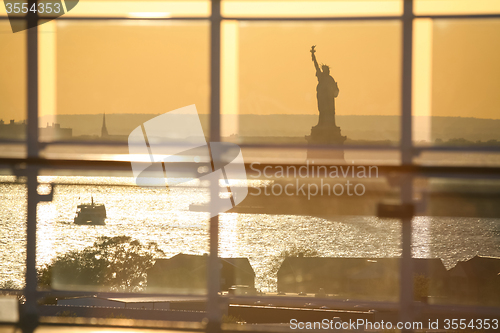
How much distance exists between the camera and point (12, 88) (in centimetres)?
180

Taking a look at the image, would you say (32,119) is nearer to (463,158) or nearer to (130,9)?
(130,9)

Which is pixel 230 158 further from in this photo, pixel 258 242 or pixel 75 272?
pixel 75 272

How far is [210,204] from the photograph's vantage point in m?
1.80

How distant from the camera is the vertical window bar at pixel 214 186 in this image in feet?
5.58

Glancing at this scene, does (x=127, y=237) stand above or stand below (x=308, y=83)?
below

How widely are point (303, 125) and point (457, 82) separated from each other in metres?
0.63

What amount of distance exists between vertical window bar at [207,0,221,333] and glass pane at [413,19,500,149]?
0.78 meters

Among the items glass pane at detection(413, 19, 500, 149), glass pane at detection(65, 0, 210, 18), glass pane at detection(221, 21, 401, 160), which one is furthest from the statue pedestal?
glass pane at detection(65, 0, 210, 18)

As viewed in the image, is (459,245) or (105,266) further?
(105,266)

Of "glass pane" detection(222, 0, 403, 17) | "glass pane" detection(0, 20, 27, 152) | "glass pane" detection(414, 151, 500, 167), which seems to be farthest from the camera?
"glass pane" detection(0, 20, 27, 152)

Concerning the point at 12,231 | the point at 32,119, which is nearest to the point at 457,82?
Answer: the point at 32,119

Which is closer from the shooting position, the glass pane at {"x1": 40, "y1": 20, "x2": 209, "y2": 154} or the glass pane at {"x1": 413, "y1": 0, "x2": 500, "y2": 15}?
the glass pane at {"x1": 413, "y1": 0, "x2": 500, "y2": 15}

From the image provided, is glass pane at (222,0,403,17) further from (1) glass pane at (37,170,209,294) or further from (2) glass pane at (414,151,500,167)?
(1) glass pane at (37,170,209,294)

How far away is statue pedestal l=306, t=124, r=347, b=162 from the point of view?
1716mm
